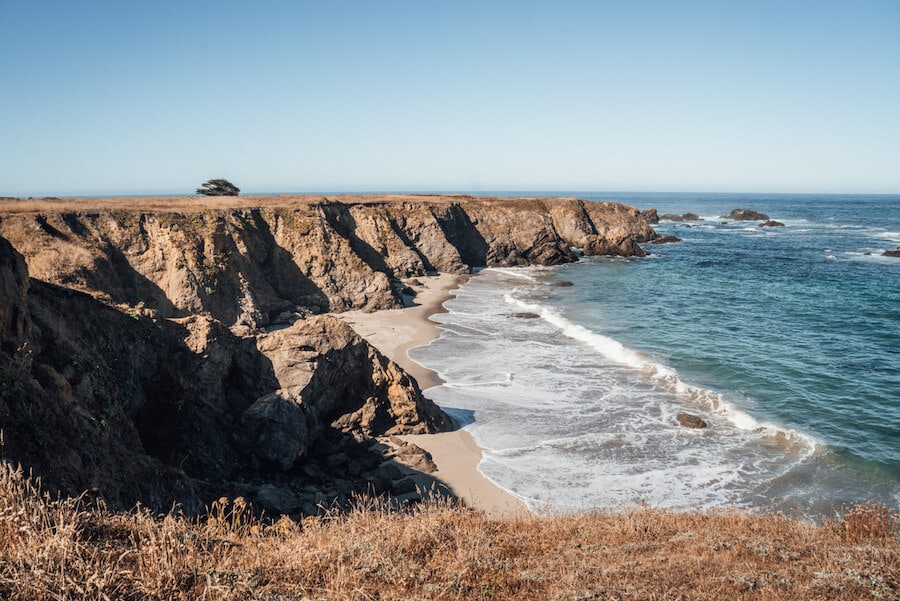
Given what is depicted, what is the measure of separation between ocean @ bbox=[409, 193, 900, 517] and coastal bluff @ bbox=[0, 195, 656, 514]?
4.67 m

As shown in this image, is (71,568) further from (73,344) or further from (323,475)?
(323,475)

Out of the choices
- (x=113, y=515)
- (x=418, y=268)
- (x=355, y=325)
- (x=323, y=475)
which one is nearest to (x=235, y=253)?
(x=355, y=325)

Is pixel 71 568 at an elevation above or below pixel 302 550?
above

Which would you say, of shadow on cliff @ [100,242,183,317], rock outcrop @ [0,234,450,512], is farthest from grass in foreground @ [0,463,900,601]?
shadow on cliff @ [100,242,183,317]

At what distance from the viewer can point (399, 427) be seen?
18.9 meters

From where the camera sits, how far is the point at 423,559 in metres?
7.47

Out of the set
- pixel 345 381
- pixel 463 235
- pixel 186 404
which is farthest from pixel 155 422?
pixel 463 235

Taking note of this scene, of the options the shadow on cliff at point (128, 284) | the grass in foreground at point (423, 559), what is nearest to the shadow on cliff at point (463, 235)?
the shadow on cliff at point (128, 284)

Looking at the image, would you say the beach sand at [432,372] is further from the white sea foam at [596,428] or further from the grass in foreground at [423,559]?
the grass in foreground at [423,559]

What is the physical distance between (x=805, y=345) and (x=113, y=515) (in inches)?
1299

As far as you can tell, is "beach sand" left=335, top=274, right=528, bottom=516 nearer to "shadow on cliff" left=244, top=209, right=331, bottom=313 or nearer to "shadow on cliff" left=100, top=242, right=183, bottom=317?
"shadow on cliff" left=244, top=209, right=331, bottom=313

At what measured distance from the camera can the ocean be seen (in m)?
16.7

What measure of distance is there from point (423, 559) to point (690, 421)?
52.6 feet

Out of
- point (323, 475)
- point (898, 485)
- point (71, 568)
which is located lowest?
point (898, 485)
